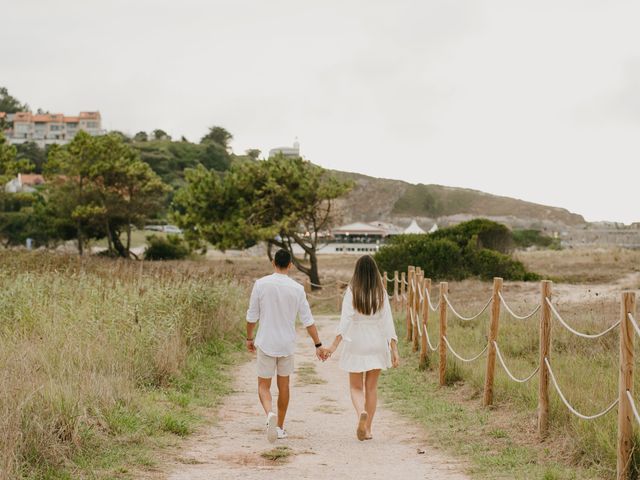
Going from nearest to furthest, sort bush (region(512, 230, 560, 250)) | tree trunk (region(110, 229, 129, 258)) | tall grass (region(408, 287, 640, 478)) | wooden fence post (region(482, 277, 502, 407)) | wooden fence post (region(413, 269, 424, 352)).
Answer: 1. tall grass (region(408, 287, 640, 478))
2. wooden fence post (region(482, 277, 502, 407))
3. wooden fence post (region(413, 269, 424, 352))
4. tree trunk (region(110, 229, 129, 258))
5. bush (region(512, 230, 560, 250))

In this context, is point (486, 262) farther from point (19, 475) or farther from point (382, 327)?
point (19, 475)

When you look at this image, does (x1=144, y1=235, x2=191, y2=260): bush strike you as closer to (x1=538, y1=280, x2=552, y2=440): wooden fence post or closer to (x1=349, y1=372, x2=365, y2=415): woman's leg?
(x1=349, y1=372, x2=365, y2=415): woman's leg

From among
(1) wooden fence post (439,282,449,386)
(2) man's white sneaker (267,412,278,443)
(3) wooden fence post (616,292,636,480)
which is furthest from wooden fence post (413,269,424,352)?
(3) wooden fence post (616,292,636,480)

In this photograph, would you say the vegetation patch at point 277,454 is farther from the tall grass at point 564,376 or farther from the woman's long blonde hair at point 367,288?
the tall grass at point 564,376

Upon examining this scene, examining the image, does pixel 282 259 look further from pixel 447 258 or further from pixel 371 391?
pixel 447 258

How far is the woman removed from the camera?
26.1 feet

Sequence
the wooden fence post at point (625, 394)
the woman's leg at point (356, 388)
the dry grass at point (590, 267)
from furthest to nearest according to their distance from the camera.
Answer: the dry grass at point (590, 267) < the woman's leg at point (356, 388) < the wooden fence post at point (625, 394)

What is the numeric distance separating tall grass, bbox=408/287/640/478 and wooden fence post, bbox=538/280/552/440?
0.11 m

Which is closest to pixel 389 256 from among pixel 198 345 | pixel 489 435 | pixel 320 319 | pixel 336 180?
pixel 336 180

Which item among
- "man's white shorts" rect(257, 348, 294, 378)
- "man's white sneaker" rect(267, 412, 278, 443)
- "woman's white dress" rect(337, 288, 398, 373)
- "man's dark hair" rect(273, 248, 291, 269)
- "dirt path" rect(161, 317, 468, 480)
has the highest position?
"man's dark hair" rect(273, 248, 291, 269)

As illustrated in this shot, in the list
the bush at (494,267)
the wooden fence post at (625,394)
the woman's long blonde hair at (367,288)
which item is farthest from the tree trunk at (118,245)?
the wooden fence post at (625,394)

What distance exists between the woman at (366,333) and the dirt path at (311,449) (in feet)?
1.69

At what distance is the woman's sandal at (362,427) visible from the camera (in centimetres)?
773

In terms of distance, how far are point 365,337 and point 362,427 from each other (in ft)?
3.03
